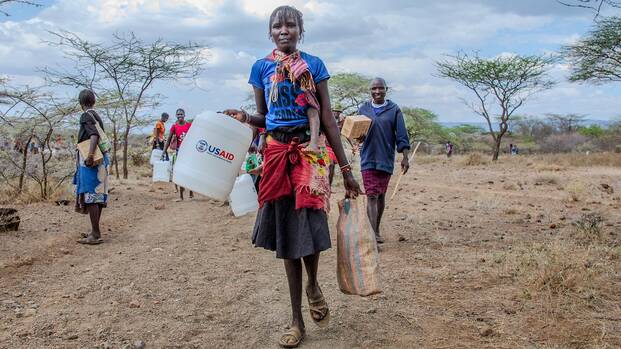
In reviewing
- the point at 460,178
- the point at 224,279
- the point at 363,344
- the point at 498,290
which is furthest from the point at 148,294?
the point at 460,178

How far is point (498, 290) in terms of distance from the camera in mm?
4094

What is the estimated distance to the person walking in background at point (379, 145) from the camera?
5820 millimetres

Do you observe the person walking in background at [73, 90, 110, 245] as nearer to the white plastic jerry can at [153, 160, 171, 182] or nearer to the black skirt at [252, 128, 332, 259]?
the black skirt at [252, 128, 332, 259]

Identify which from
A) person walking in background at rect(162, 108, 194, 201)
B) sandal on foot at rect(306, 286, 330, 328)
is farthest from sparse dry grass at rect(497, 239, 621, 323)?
person walking in background at rect(162, 108, 194, 201)

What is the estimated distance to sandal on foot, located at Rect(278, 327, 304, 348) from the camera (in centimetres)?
311

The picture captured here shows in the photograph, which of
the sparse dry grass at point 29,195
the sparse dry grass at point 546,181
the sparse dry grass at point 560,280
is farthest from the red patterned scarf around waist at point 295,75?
the sparse dry grass at point 546,181

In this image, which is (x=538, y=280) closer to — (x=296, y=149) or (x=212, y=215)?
(x=296, y=149)

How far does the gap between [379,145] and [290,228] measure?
9.40 ft

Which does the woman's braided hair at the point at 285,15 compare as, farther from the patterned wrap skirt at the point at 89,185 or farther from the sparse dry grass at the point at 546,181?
the sparse dry grass at the point at 546,181

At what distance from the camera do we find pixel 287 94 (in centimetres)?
311

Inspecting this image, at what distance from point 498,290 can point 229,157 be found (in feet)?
6.72

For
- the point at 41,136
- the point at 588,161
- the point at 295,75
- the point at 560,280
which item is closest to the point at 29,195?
the point at 41,136

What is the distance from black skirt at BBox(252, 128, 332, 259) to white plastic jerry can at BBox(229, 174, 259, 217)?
11.7 ft

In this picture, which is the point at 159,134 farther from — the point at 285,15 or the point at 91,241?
the point at 285,15
